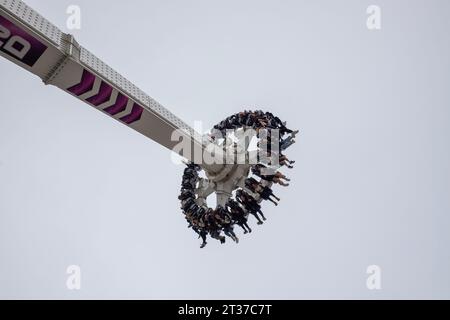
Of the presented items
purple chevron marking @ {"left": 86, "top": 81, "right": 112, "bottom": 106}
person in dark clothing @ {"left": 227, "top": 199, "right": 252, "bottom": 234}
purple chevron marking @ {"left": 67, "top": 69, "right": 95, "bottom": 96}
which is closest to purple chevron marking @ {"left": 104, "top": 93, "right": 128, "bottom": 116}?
purple chevron marking @ {"left": 86, "top": 81, "right": 112, "bottom": 106}

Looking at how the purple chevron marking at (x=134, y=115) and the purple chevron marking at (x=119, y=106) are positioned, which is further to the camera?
the purple chevron marking at (x=134, y=115)

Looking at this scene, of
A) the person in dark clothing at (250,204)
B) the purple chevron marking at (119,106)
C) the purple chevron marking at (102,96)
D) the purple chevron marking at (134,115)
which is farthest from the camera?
the person in dark clothing at (250,204)

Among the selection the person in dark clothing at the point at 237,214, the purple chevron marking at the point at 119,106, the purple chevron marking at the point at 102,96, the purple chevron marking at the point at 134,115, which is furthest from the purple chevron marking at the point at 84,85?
the person in dark clothing at the point at 237,214

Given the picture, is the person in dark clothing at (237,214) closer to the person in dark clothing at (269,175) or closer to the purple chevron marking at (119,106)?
the person in dark clothing at (269,175)

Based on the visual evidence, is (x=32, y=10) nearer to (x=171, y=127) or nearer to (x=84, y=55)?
(x=84, y=55)

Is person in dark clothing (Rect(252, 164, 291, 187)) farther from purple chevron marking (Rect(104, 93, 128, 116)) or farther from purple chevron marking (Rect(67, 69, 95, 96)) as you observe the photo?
purple chevron marking (Rect(67, 69, 95, 96))

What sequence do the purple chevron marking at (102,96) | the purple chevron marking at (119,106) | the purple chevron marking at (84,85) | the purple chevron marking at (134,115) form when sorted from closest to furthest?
the purple chevron marking at (84,85) → the purple chevron marking at (102,96) → the purple chevron marking at (119,106) → the purple chevron marking at (134,115)

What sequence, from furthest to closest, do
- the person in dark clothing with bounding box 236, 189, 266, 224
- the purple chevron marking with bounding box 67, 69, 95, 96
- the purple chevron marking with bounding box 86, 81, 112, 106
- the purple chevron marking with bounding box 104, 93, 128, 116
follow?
1. the person in dark clothing with bounding box 236, 189, 266, 224
2. the purple chevron marking with bounding box 104, 93, 128, 116
3. the purple chevron marking with bounding box 86, 81, 112, 106
4. the purple chevron marking with bounding box 67, 69, 95, 96
